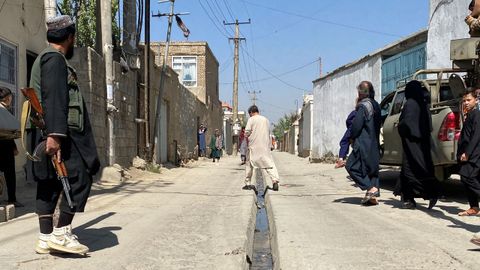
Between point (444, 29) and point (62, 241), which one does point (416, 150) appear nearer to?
point (62, 241)

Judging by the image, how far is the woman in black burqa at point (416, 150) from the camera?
6770mm

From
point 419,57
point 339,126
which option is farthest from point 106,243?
point 339,126

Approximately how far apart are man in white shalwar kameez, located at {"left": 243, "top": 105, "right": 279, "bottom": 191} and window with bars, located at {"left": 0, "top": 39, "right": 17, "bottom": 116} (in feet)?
14.9

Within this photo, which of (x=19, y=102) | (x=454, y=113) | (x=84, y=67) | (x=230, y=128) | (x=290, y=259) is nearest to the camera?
(x=290, y=259)

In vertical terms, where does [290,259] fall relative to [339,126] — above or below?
below

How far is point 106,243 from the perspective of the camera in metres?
4.84

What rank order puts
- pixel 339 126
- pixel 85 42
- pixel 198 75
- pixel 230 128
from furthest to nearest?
pixel 230 128 < pixel 198 75 < pixel 85 42 < pixel 339 126

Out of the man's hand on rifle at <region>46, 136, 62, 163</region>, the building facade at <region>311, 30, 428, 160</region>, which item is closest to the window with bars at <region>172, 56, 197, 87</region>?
the building facade at <region>311, 30, 428, 160</region>

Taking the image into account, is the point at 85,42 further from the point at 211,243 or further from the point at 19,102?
the point at 211,243

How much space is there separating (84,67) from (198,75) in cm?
2320

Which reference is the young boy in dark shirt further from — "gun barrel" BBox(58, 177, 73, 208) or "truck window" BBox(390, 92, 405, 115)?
"gun barrel" BBox(58, 177, 73, 208)

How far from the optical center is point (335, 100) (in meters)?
20.0

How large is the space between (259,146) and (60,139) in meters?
6.17


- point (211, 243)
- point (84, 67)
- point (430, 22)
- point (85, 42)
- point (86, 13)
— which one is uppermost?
point (86, 13)
